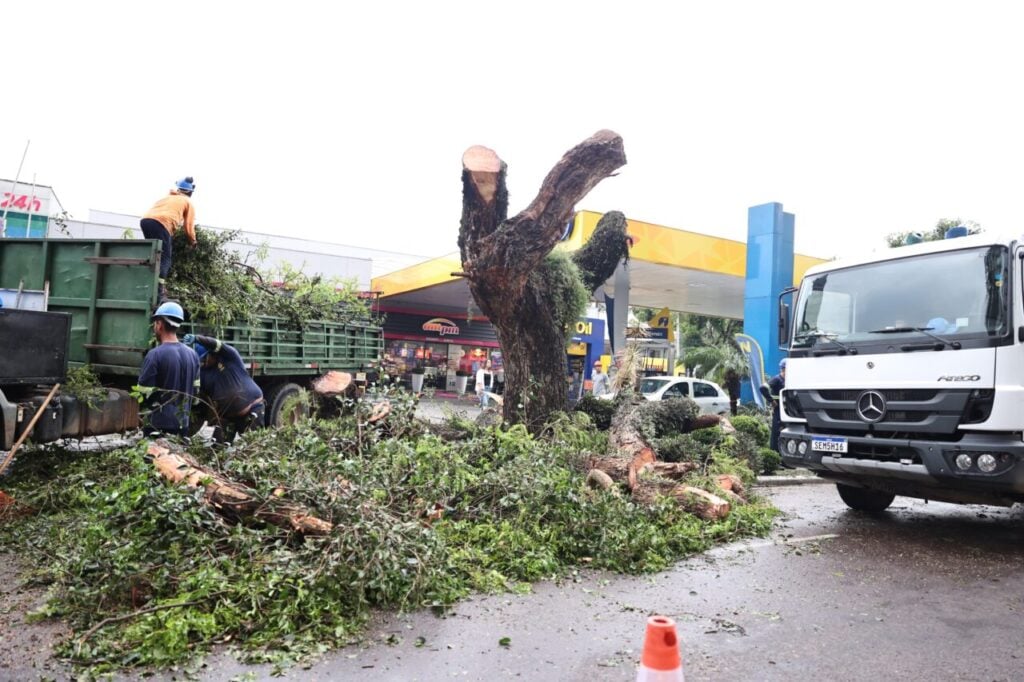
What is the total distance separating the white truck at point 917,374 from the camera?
5934 mm

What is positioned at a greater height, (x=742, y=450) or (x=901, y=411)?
(x=901, y=411)

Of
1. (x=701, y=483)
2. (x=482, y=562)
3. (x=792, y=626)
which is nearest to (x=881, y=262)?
(x=701, y=483)

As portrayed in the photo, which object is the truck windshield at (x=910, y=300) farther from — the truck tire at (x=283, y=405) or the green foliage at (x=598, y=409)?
the truck tire at (x=283, y=405)

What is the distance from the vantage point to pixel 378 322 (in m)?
13.1

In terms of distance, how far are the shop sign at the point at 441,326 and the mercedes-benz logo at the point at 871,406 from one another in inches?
1090

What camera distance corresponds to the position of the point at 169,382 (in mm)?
6223

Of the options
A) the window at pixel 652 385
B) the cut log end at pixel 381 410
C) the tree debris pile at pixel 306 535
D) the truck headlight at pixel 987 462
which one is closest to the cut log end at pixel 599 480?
the tree debris pile at pixel 306 535

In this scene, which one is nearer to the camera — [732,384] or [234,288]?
[234,288]

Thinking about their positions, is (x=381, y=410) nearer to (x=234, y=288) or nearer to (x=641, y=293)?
(x=234, y=288)

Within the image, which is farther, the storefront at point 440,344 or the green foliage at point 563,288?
the storefront at point 440,344

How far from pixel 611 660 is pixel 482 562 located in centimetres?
160

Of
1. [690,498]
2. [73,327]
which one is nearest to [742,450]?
[690,498]

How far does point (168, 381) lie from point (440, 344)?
28035 mm

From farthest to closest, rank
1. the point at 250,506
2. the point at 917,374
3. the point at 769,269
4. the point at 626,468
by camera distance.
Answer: the point at 769,269 → the point at 626,468 → the point at 917,374 → the point at 250,506
